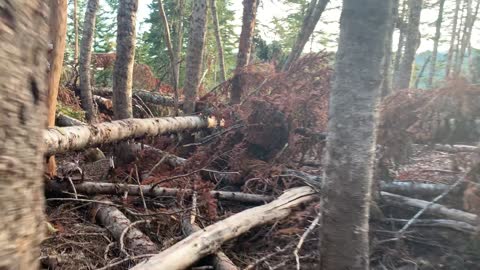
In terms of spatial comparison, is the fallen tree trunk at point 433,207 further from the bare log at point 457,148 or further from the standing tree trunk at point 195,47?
the standing tree trunk at point 195,47

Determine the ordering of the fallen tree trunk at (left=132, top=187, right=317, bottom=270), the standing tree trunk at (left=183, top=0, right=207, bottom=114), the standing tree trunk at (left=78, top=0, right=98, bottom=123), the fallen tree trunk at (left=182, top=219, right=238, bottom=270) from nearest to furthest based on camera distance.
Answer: the fallen tree trunk at (left=132, top=187, right=317, bottom=270) → the fallen tree trunk at (left=182, top=219, right=238, bottom=270) → the standing tree trunk at (left=183, top=0, right=207, bottom=114) → the standing tree trunk at (left=78, top=0, right=98, bottom=123)

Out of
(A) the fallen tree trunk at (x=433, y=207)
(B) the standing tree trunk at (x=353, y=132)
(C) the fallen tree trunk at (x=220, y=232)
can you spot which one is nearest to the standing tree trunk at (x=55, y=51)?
(C) the fallen tree trunk at (x=220, y=232)

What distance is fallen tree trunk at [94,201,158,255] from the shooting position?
3.69 metres

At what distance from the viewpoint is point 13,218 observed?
0.76 m

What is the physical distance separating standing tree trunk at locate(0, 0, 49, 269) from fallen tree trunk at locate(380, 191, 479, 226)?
388 cm

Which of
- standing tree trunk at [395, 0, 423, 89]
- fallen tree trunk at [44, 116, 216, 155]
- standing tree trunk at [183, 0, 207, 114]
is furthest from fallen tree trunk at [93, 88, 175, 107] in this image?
standing tree trunk at [395, 0, 423, 89]

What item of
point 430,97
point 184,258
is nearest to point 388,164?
point 430,97

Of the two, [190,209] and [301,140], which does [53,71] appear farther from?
[301,140]

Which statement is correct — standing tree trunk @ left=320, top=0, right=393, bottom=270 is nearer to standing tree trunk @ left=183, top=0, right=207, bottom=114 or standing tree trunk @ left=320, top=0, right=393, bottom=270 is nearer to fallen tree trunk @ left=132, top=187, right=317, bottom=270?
fallen tree trunk @ left=132, top=187, right=317, bottom=270

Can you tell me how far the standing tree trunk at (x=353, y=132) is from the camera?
2.69m

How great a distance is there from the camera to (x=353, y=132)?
2.77m

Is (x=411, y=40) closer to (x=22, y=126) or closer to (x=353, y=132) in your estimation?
(x=353, y=132)

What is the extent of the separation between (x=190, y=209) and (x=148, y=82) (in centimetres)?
920

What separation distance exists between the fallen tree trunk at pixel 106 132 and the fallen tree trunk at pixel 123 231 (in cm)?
79
